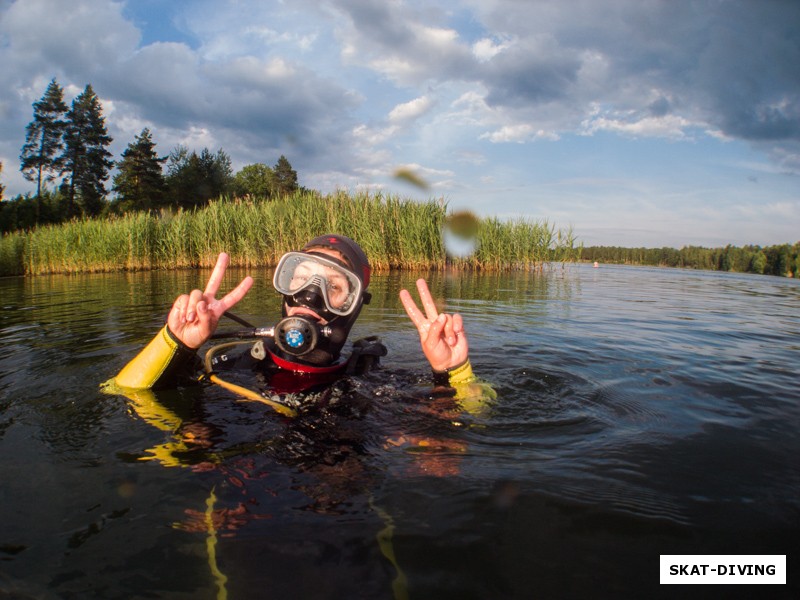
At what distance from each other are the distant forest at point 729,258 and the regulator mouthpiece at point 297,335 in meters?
24.6

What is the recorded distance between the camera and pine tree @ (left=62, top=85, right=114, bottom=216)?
36.2 metres

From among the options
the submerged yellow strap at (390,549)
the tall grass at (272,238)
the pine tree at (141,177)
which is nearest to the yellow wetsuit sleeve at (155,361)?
the submerged yellow strap at (390,549)

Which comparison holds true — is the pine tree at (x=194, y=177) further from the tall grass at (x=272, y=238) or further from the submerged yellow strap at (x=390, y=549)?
the submerged yellow strap at (x=390, y=549)

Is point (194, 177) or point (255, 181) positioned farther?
point (255, 181)

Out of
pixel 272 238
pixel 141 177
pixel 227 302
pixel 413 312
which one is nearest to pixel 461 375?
pixel 413 312

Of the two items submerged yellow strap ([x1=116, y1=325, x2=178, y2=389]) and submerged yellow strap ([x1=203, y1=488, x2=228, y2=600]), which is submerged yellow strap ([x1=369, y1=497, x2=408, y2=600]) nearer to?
submerged yellow strap ([x1=203, y1=488, x2=228, y2=600])

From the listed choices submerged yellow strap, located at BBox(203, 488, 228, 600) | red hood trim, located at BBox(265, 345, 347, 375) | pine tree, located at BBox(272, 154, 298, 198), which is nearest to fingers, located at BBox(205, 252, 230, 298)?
red hood trim, located at BBox(265, 345, 347, 375)

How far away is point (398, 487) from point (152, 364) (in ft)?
5.55

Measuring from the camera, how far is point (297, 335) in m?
2.44

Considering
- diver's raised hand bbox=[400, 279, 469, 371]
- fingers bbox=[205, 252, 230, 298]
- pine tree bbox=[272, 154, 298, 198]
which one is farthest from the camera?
pine tree bbox=[272, 154, 298, 198]

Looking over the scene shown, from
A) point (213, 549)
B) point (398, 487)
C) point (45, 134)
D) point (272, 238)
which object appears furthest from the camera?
point (45, 134)

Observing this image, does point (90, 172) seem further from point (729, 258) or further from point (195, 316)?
point (729, 258)

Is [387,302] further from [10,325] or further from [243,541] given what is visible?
[243,541]

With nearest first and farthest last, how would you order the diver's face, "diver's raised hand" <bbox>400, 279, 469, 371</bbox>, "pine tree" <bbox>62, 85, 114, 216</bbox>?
"diver's raised hand" <bbox>400, 279, 469, 371</bbox> → the diver's face → "pine tree" <bbox>62, 85, 114, 216</bbox>
